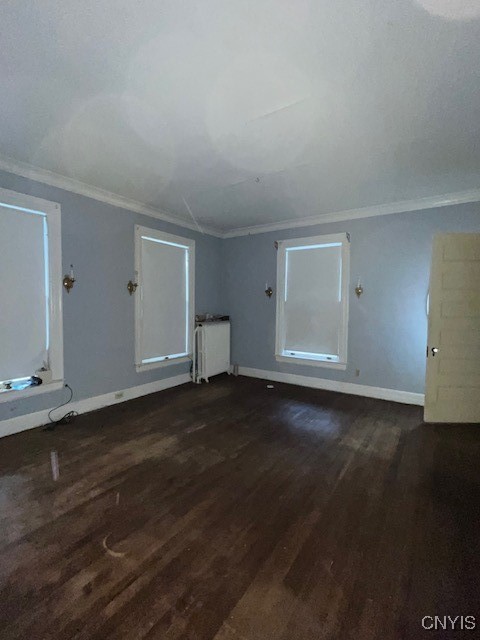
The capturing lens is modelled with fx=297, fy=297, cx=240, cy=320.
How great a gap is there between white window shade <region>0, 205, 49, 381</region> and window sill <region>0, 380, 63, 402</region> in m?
0.15

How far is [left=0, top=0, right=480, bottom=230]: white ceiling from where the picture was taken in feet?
4.63

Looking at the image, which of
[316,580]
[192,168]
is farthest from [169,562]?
[192,168]

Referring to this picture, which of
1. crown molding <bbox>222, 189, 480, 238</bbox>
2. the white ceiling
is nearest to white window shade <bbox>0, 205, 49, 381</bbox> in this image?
the white ceiling

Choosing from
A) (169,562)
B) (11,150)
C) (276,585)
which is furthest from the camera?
(11,150)

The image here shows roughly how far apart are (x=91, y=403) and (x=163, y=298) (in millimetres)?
1749

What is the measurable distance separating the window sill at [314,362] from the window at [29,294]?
329 cm

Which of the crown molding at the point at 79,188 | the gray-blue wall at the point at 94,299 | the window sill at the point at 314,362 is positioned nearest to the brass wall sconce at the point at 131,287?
the gray-blue wall at the point at 94,299

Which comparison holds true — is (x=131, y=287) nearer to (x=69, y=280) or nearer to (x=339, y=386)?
(x=69, y=280)

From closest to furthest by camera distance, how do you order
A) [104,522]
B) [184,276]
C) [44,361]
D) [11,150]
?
[104,522]
[11,150]
[44,361]
[184,276]

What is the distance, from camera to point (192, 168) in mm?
2986

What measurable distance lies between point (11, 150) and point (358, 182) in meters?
3.47

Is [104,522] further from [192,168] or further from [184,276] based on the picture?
[184,276]

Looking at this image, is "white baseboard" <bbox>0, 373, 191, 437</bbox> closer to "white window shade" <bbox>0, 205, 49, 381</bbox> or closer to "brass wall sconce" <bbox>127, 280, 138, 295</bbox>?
"white window shade" <bbox>0, 205, 49, 381</bbox>

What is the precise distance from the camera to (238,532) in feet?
5.77
